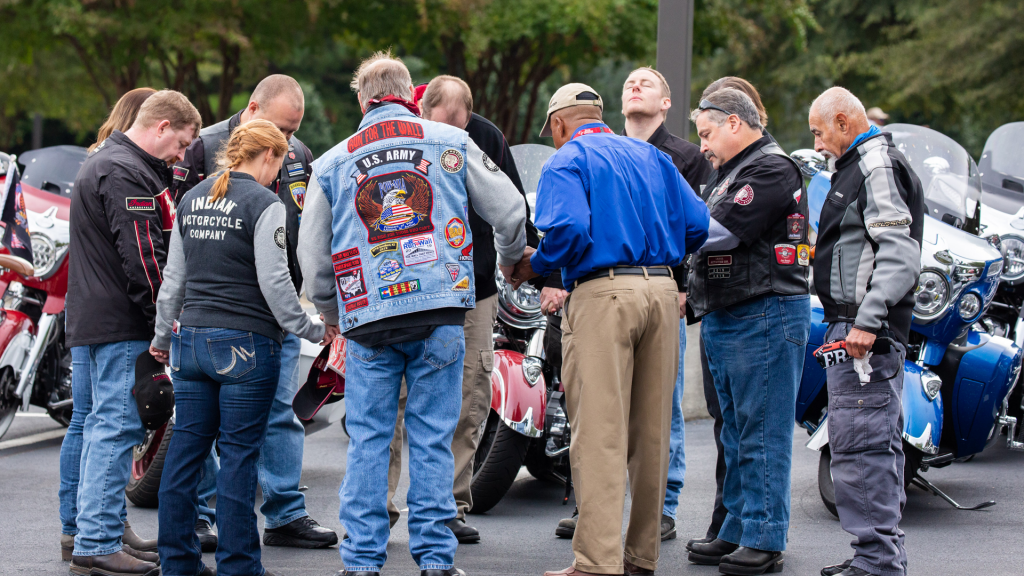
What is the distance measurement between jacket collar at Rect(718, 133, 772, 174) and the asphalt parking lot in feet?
5.45

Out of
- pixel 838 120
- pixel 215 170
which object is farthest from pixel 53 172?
pixel 838 120

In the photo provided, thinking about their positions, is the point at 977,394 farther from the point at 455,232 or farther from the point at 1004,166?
the point at 455,232

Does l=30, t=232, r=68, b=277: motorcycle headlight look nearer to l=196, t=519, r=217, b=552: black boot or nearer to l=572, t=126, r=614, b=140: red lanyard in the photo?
l=196, t=519, r=217, b=552: black boot

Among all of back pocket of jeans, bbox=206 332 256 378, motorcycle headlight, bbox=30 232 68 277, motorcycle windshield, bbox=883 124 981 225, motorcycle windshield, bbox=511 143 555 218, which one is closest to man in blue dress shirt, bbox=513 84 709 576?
back pocket of jeans, bbox=206 332 256 378

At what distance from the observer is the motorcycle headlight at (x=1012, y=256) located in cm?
602

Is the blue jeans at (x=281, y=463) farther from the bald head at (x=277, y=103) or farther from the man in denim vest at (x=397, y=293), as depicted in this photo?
the bald head at (x=277, y=103)

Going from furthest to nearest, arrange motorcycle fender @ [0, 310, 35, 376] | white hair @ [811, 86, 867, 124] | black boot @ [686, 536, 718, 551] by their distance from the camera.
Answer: motorcycle fender @ [0, 310, 35, 376] → black boot @ [686, 536, 718, 551] → white hair @ [811, 86, 867, 124]

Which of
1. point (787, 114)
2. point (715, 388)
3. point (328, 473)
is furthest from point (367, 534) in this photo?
point (787, 114)

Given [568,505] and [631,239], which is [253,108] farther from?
[568,505]

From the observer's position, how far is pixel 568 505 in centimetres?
531

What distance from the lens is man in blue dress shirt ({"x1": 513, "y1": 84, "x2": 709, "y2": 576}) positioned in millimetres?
3611

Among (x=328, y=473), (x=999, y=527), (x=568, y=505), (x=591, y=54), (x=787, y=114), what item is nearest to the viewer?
(x=999, y=527)

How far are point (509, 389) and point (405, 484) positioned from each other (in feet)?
3.69

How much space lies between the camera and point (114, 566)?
12.7 ft
